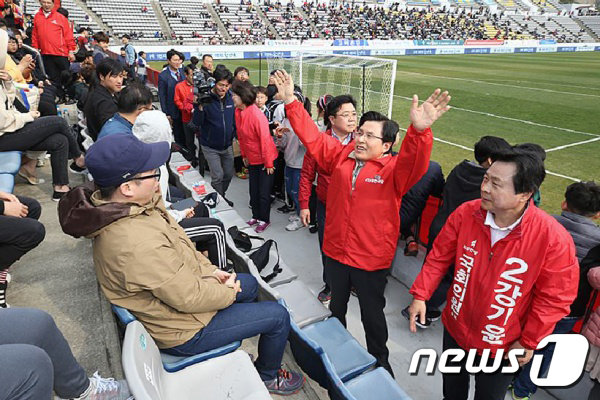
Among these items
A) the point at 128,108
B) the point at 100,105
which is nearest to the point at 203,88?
the point at 100,105

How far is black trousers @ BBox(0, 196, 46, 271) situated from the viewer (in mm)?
2680

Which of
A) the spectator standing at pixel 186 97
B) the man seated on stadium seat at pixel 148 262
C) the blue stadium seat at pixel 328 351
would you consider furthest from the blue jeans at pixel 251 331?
the spectator standing at pixel 186 97

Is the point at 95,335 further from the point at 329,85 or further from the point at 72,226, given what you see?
the point at 329,85

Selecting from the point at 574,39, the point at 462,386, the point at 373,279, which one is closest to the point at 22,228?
the point at 373,279

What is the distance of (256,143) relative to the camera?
500 centimetres

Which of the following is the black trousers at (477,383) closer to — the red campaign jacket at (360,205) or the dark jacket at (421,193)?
the red campaign jacket at (360,205)

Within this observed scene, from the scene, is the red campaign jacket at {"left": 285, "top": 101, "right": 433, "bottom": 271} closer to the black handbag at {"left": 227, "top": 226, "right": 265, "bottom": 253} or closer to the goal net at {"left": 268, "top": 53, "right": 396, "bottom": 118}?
the black handbag at {"left": 227, "top": 226, "right": 265, "bottom": 253}

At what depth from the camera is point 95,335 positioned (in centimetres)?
264

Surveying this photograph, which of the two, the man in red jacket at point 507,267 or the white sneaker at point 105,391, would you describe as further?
the white sneaker at point 105,391

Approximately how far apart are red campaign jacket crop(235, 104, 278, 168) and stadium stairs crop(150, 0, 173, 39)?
3825cm

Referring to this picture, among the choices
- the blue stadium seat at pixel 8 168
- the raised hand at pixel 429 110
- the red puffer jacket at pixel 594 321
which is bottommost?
the red puffer jacket at pixel 594 321

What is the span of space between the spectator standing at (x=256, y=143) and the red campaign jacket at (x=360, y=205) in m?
2.10

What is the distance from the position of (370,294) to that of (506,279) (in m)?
1.07

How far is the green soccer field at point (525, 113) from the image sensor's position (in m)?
8.35
